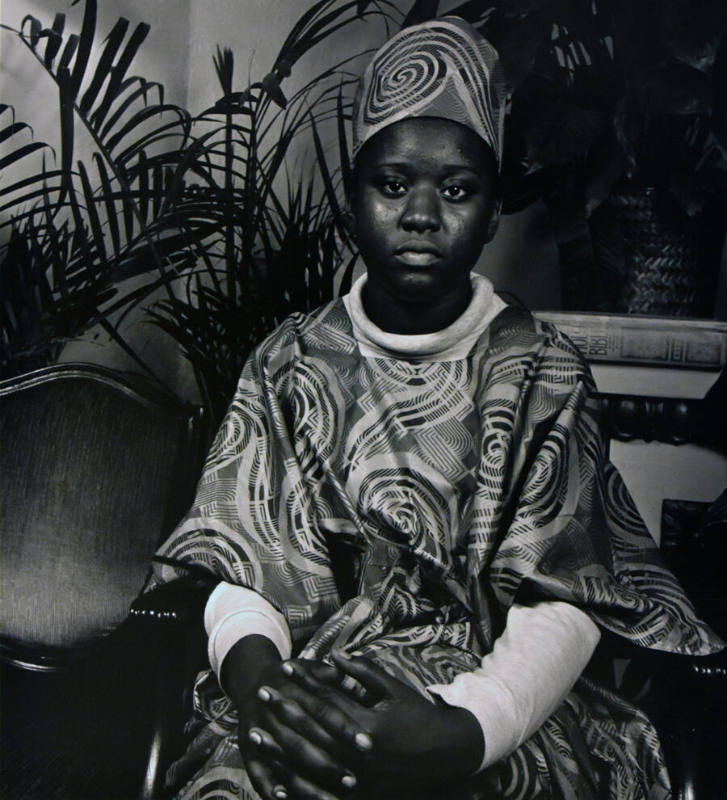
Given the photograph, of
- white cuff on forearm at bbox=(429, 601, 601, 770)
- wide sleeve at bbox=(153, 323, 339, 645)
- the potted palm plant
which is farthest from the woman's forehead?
the potted palm plant

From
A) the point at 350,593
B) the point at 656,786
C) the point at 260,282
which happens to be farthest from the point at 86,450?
the point at 656,786

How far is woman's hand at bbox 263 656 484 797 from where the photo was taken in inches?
28.0

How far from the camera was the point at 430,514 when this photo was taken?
35.4 inches

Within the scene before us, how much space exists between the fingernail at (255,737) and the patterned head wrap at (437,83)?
1.78 feet

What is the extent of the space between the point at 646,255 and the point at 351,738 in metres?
0.91

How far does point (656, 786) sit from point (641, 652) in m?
0.12

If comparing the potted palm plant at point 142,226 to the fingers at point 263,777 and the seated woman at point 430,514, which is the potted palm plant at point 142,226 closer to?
the seated woman at point 430,514

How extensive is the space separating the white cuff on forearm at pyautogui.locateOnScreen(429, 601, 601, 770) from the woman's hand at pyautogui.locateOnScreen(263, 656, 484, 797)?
2 centimetres

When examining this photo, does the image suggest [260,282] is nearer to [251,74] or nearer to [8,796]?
[251,74]

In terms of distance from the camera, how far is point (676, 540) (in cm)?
127

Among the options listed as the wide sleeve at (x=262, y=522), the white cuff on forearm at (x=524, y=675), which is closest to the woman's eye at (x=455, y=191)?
the wide sleeve at (x=262, y=522)

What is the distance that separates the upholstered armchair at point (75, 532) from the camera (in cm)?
129

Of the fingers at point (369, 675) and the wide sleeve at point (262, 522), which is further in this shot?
the wide sleeve at point (262, 522)

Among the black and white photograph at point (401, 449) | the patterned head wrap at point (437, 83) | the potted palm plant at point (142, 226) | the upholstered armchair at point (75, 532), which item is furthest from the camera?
the potted palm plant at point (142, 226)
